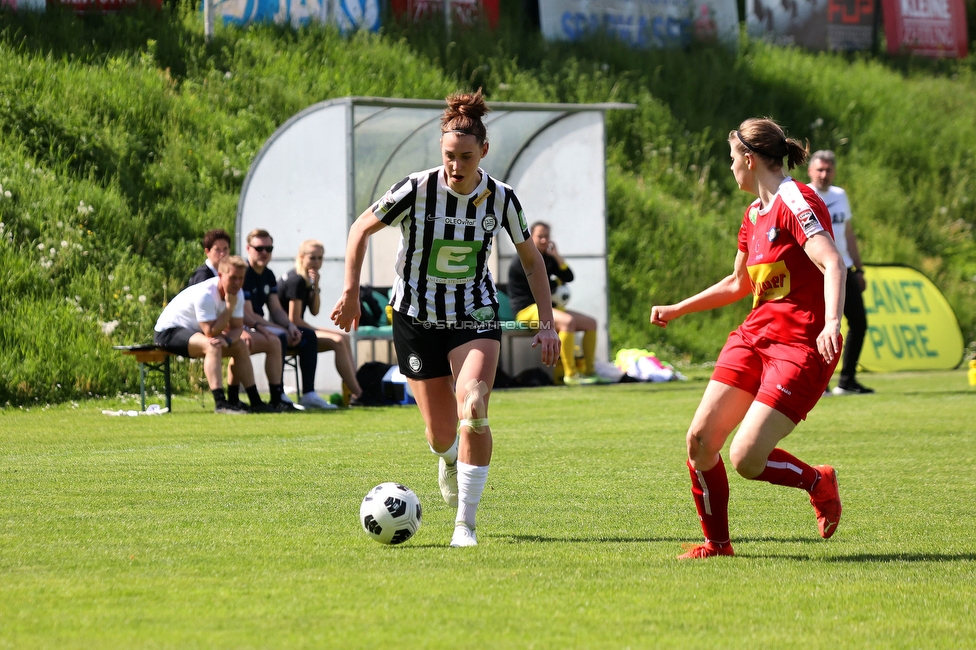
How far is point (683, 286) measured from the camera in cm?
2095

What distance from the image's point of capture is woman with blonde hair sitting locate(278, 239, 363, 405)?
13148 mm

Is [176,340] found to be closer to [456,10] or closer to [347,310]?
[347,310]

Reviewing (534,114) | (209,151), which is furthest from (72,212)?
(534,114)

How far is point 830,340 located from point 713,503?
2.93ft

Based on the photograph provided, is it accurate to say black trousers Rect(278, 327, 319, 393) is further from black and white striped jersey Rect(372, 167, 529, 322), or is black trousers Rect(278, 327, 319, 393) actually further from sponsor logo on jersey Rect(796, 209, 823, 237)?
sponsor logo on jersey Rect(796, 209, 823, 237)

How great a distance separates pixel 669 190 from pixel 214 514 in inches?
691

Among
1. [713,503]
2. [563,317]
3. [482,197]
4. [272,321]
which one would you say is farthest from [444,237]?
[563,317]

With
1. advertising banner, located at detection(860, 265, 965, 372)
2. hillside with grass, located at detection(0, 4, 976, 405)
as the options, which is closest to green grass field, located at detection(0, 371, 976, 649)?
hillside with grass, located at detection(0, 4, 976, 405)

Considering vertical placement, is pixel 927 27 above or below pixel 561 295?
above

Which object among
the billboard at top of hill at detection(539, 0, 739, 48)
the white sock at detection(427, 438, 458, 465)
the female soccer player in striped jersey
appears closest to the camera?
the female soccer player in striped jersey

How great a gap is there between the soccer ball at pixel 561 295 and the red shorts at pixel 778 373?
33.6 feet

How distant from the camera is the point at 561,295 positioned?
1564cm

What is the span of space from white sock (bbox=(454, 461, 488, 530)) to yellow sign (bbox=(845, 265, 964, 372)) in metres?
13.3

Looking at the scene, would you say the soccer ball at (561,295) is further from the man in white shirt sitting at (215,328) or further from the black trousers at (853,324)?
the man in white shirt sitting at (215,328)
